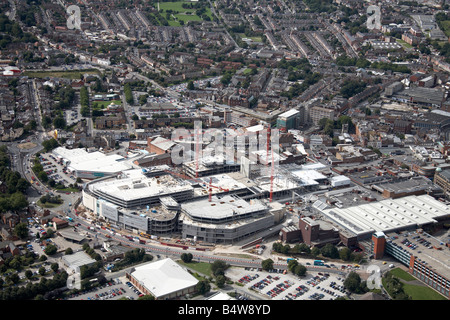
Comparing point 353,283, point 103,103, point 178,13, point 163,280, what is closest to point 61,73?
point 103,103

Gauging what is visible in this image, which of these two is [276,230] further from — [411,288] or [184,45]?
[184,45]

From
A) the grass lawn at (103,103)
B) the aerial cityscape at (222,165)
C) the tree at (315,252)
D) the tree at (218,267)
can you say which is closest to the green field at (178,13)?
the aerial cityscape at (222,165)

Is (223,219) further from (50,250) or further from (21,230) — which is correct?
(21,230)

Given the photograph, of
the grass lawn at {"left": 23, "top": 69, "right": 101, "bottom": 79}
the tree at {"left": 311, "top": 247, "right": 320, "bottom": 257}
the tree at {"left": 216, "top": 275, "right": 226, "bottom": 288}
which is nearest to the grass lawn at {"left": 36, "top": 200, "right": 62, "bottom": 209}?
the tree at {"left": 216, "top": 275, "right": 226, "bottom": 288}

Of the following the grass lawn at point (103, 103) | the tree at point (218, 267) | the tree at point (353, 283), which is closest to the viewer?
the tree at point (353, 283)

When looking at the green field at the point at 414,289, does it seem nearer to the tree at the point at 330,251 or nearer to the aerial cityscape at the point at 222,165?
the aerial cityscape at the point at 222,165

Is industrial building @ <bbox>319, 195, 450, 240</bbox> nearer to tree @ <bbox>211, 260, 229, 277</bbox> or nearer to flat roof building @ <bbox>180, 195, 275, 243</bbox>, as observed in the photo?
flat roof building @ <bbox>180, 195, 275, 243</bbox>
